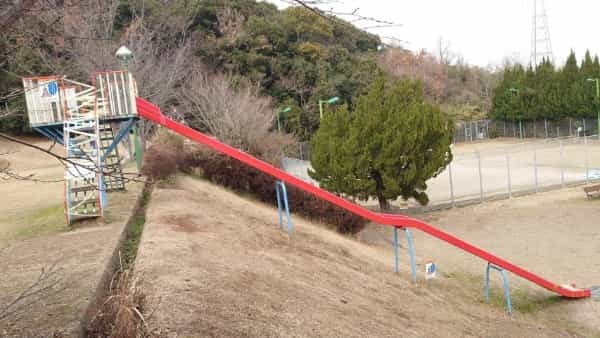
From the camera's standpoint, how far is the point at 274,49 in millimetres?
44531

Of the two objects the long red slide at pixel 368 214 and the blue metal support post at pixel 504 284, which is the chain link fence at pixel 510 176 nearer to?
the long red slide at pixel 368 214

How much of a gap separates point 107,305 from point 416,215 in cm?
1594

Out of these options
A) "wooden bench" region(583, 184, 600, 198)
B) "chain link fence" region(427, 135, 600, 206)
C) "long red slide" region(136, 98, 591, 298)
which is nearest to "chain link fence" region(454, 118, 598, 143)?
"chain link fence" region(427, 135, 600, 206)

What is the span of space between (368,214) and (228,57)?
31.6 meters

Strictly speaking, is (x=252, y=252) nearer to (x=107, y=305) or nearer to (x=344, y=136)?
(x=107, y=305)

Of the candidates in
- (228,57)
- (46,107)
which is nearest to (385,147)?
(46,107)

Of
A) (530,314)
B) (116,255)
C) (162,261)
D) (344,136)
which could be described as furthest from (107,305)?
(344,136)

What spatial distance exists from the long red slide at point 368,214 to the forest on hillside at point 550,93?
44696mm

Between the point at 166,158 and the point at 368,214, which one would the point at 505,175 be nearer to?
the point at 166,158

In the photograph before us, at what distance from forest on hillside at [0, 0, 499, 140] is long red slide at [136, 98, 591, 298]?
210 centimetres

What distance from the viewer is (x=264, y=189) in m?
17.3

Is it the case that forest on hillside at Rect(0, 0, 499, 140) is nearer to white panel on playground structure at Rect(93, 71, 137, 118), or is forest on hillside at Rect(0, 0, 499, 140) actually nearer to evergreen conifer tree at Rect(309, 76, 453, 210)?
white panel on playground structure at Rect(93, 71, 137, 118)

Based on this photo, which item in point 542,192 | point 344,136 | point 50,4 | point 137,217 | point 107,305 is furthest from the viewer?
point 542,192

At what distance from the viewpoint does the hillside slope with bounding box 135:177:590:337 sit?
→ 18.5 feet
